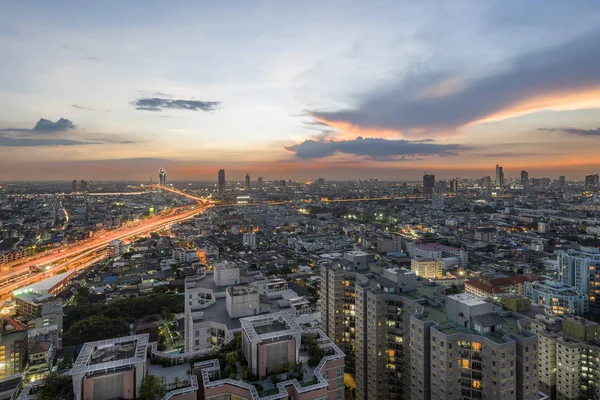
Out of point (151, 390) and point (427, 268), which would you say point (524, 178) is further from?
point (151, 390)

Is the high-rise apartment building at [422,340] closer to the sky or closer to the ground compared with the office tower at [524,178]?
closer to the ground

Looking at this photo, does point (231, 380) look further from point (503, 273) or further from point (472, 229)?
point (472, 229)

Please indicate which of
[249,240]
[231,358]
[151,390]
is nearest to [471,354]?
[231,358]

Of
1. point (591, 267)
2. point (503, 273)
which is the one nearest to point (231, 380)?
point (591, 267)

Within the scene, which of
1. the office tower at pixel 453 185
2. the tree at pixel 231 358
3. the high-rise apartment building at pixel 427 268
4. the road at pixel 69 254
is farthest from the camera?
the office tower at pixel 453 185

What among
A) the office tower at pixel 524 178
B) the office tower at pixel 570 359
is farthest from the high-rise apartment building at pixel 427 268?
the office tower at pixel 524 178

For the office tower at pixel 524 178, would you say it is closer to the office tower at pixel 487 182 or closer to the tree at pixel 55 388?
the office tower at pixel 487 182
